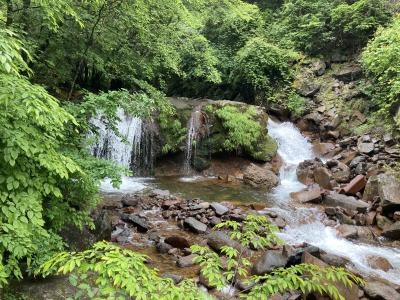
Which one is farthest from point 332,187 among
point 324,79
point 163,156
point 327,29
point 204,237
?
point 327,29

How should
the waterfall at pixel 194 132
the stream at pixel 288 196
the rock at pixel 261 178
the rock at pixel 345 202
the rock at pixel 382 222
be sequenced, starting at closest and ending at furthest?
the stream at pixel 288 196 → the rock at pixel 382 222 → the rock at pixel 345 202 → the rock at pixel 261 178 → the waterfall at pixel 194 132

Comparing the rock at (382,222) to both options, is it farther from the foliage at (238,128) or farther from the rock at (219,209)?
→ the foliage at (238,128)

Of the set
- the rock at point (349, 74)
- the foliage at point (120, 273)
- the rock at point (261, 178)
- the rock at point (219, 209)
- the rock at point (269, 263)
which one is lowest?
the rock at point (269, 263)

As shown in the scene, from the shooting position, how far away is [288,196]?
39.0ft

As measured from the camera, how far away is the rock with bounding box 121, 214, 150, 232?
839cm

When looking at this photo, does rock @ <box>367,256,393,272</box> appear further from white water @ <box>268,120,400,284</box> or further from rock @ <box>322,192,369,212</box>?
rock @ <box>322,192,369,212</box>

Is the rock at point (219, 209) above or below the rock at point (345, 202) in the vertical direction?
below

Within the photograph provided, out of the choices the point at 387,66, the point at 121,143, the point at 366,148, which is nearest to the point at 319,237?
the point at 366,148

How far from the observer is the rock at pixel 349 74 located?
707 inches

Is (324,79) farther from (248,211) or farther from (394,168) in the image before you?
(248,211)

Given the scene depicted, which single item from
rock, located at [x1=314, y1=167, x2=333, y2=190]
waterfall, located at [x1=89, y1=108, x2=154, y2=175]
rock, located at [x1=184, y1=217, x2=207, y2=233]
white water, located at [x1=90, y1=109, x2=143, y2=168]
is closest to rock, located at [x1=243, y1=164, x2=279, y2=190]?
rock, located at [x1=314, y1=167, x2=333, y2=190]

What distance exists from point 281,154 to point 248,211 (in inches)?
267

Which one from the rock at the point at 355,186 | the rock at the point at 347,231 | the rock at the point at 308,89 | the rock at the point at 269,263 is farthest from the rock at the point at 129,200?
the rock at the point at 308,89

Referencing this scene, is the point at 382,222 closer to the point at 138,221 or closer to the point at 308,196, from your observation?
the point at 308,196
